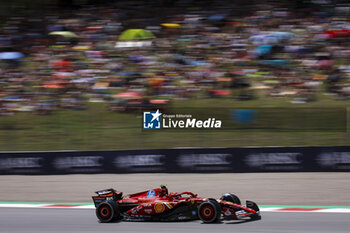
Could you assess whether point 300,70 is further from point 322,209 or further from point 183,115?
point 322,209

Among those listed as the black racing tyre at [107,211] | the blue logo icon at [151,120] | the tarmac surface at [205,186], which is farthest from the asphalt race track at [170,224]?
the blue logo icon at [151,120]


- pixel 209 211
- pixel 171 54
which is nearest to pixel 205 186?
pixel 209 211

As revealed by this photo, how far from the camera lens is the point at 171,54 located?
15.1 metres

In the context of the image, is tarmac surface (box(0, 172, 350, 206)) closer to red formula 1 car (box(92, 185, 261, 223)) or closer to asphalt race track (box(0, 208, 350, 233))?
asphalt race track (box(0, 208, 350, 233))

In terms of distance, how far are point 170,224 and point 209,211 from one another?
672 millimetres

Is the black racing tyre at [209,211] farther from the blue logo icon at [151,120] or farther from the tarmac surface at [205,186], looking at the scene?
the blue logo icon at [151,120]

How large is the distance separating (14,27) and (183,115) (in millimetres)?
8380

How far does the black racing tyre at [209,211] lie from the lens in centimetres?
662

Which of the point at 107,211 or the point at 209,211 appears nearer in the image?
the point at 209,211

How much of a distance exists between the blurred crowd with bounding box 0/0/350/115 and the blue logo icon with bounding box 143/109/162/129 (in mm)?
497

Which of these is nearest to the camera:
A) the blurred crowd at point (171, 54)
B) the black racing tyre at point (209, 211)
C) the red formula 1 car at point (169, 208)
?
the black racing tyre at point (209, 211)

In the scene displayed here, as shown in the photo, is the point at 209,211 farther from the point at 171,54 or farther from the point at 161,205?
the point at 171,54

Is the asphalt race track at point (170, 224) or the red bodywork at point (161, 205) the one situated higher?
the red bodywork at point (161, 205)

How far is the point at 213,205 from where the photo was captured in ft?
21.7
